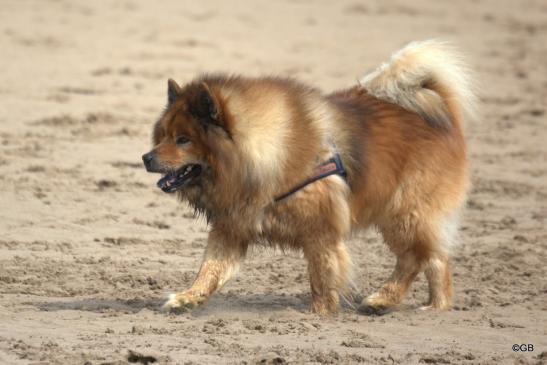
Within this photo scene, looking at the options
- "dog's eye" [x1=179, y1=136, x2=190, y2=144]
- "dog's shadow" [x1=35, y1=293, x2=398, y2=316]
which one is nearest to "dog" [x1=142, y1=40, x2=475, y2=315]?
"dog's eye" [x1=179, y1=136, x2=190, y2=144]

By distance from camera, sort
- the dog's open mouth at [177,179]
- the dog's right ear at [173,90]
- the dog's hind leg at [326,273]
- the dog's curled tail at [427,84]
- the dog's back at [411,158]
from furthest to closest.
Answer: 1. the dog's curled tail at [427,84]
2. the dog's back at [411,158]
3. the dog's hind leg at [326,273]
4. the dog's right ear at [173,90]
5. the dog's open mouth at [177,179]

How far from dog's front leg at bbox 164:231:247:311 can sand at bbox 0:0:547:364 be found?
4.3 inches

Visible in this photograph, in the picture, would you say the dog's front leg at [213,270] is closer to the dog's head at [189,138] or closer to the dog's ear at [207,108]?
the dog's head at [189,138]

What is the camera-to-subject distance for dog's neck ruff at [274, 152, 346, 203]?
644cm

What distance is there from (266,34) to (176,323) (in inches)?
348

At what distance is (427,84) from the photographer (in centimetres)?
714

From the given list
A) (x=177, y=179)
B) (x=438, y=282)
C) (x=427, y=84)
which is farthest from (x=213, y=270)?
(x=427, y=84)

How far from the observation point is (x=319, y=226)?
6.51m

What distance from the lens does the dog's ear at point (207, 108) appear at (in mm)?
6250

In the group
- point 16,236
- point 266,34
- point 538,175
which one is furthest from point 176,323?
point 266,34

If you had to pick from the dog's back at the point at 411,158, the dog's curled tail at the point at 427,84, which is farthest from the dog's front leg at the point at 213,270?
the dog's curled tail at the point at 427,84

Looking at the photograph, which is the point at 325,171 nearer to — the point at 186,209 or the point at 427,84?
the point at 427,84

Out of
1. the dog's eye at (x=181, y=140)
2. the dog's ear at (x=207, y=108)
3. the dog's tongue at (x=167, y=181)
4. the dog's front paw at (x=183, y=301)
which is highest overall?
the dog's ear at (x=207, y=108)

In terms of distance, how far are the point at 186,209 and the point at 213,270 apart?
233 cm
